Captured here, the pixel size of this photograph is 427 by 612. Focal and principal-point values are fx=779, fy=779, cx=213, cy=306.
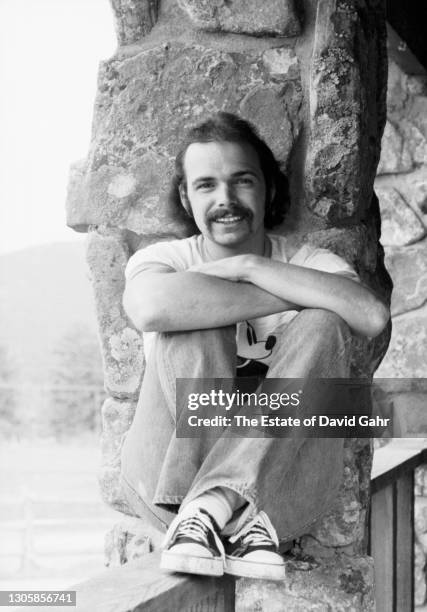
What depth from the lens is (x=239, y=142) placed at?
1.37 metres

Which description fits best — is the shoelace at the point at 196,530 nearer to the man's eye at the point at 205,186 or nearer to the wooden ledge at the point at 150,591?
the wooden ledge at the point at 150,591

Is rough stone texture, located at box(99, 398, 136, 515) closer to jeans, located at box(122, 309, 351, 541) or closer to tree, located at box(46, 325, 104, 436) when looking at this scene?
jeans, located at box(122, 309, 351, 541)

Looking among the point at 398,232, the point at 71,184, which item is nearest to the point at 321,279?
the point at 71,184

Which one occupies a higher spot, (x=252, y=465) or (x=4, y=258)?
(x=4, y=258)

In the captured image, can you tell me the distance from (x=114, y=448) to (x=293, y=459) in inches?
18.1

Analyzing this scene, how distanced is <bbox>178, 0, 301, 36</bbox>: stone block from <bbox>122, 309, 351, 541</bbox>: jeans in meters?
0.57

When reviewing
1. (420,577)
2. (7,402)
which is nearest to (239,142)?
(420,577)

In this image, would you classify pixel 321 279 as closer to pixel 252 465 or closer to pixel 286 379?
pixel 286 379

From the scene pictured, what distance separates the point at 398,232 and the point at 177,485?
1.71m

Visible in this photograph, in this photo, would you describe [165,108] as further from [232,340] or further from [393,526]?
[393,526]

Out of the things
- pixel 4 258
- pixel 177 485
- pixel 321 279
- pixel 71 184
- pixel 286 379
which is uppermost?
pixel 4 258

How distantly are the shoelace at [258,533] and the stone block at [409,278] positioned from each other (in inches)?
63.5

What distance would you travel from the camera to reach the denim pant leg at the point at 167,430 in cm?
118

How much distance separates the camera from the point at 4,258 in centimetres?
1527
